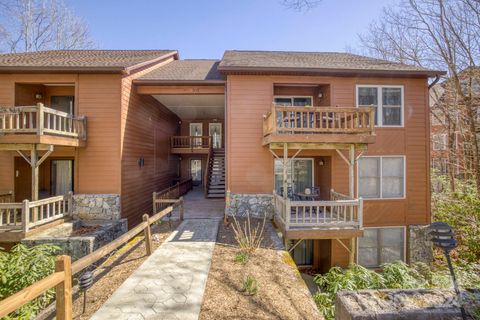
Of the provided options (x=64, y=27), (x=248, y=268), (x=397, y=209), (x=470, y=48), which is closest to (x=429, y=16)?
(x=470, y=48)

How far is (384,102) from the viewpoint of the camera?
918 cm

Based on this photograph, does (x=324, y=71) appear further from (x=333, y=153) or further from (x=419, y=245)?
(x=419, y=245)

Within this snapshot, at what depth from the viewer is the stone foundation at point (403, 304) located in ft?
8.72

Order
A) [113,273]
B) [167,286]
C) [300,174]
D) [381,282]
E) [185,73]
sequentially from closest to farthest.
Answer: [167,286] → [381,282] → [113,273] → [300,174] → [185,73]

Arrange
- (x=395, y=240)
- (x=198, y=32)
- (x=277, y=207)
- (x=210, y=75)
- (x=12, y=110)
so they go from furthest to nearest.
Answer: (x=198, y=32) < (x=210, y=75) < (x=395, y=240) < (x=277, y=207) < (x=12, y=110)

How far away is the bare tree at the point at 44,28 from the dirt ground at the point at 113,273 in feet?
66.7

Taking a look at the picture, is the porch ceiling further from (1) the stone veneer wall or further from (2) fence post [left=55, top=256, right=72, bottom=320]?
(2) fence post [left=55, top=256, right=72, bottom=320]

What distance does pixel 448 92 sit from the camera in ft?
47.1

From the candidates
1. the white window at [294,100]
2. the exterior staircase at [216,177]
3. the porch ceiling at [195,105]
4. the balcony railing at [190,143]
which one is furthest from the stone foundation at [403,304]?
the balcony railing at [190,143]

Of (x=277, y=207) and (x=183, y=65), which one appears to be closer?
(x=277, y=207)

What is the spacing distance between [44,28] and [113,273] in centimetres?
2258

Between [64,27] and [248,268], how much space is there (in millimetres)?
24133

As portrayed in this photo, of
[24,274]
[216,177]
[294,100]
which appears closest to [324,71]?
[294,100]

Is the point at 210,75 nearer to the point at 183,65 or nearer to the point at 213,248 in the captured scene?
the point at 183,65
